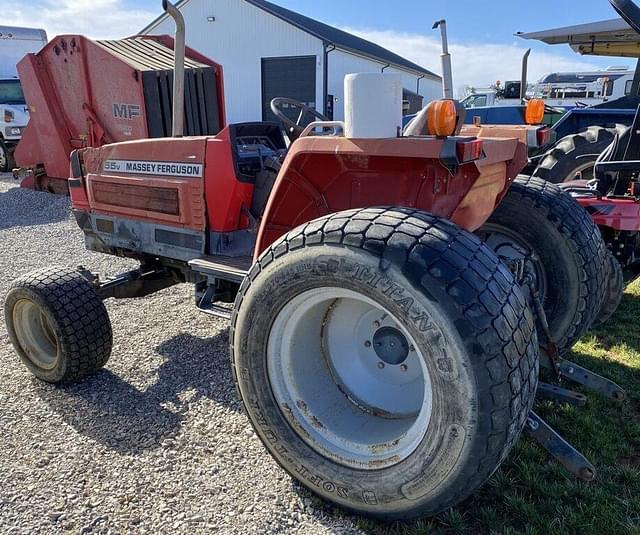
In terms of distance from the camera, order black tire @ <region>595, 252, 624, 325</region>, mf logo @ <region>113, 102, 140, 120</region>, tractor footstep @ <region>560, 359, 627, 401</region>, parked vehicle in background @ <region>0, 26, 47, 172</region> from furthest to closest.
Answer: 1. parked vehicle in background @ <region>0, 26, 47, 172</region>
2. mf logo @ <region>113, 102, 140, 120</region>
3. black tire @ <region>595, 252, 624, 325</region>
4. tractor footstep @ <region>560, 359, 627, 401</region>

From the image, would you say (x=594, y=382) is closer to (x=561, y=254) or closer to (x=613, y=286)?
(x=561, y=254)

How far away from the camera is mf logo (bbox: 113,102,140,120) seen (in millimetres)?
4770

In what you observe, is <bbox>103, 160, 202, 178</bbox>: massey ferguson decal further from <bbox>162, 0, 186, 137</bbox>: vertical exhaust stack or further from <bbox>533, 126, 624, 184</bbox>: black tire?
<bbox>533, 126, 624, 184</bbox>: black tire

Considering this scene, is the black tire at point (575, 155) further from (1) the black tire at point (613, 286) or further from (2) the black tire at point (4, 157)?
(2) the black tire at point (4, 157)

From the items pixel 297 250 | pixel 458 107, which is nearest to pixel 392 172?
pixel 458 107

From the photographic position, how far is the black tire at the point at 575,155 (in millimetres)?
5000

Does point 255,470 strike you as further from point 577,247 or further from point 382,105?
point 577,247

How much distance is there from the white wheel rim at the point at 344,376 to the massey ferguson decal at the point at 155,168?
1.31m

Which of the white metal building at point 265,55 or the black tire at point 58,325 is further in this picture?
the white metal building at point 265,55

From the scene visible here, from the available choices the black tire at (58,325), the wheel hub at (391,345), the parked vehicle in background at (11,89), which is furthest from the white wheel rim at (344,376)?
the parked vehicle in background at (11,89)

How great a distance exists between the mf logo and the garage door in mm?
15337

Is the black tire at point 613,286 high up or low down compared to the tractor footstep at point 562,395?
up

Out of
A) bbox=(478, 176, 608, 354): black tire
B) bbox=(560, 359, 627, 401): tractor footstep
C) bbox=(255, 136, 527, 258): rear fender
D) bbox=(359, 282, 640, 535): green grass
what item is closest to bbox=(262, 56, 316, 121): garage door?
bbox=(478, 176, 608, 354): black tire

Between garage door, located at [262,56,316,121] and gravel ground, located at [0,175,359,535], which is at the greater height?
Result: garage door, located at [262,56,316,121]
